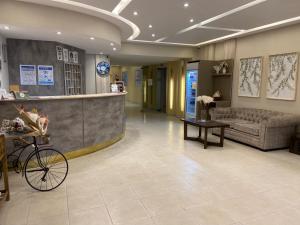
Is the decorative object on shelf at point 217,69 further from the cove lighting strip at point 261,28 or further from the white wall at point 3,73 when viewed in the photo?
the white wall at point 3,73

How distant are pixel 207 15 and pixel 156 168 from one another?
3490 mm

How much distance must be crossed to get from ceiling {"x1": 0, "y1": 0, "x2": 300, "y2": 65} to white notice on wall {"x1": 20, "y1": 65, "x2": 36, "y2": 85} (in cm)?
89

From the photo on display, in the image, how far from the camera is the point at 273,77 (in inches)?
238

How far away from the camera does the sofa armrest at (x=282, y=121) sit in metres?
4.97

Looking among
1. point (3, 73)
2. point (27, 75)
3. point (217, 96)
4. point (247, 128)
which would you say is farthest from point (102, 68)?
point (247, 128)

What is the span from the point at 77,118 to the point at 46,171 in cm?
135

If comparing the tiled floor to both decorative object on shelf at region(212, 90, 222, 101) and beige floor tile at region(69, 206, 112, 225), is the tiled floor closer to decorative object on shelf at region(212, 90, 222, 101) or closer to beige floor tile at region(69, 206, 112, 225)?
beige floor tile at region(69, 206, 112, 225)

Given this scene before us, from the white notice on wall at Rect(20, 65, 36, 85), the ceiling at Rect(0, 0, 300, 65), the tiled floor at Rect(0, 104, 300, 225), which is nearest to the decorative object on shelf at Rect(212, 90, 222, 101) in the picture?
the ceiling at Rect(0, 0, 300, 65)

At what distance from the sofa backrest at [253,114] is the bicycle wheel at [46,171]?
5.04 metres

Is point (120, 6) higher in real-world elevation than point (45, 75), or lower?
higher

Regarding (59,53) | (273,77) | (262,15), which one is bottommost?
(273,77)

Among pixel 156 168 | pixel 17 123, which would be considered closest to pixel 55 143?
pixel 17 123

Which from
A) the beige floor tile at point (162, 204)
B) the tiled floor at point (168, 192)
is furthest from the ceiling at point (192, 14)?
the beige floor tile at point (162, 204)

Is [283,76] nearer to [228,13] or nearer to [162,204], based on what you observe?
[228,13]
